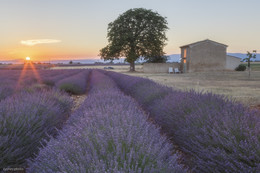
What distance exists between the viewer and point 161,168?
4.00 feet

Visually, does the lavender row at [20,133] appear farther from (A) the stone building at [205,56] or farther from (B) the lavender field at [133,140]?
(A) the stone building at [205,56]

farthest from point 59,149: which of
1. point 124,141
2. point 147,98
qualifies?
point 147,98

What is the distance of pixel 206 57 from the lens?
2609 cm

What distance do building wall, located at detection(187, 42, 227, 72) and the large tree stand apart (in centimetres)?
606

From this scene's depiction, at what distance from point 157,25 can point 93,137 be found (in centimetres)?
3136

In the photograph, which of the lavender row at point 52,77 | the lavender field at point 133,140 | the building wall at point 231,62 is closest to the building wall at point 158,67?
the building wall at point 231,62

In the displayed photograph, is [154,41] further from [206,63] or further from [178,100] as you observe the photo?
[178,100]

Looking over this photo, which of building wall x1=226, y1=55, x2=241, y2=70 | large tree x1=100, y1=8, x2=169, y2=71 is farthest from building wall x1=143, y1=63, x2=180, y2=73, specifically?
building wall x1=226, y1=55, x2=241, y2=70

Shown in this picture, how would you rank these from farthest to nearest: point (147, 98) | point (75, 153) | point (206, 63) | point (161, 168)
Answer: point (206, 63), point (147, 98), point (75, 153), point (161, 168)

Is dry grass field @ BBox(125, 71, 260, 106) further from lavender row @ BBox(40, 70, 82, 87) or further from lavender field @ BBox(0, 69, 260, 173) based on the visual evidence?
lavender row @ BBox(40, 70, 82, 87)

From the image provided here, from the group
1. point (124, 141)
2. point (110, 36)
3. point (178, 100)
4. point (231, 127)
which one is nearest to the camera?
point (124, 141)

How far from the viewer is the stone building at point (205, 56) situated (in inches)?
1011

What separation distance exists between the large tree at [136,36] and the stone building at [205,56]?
18.9 ft

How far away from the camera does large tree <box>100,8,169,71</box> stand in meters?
29.8
